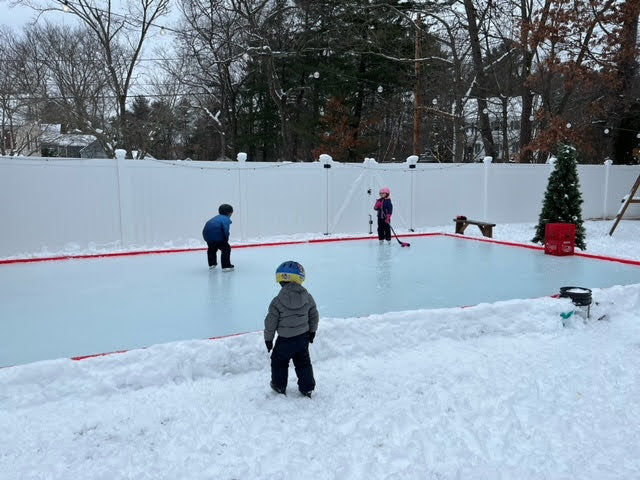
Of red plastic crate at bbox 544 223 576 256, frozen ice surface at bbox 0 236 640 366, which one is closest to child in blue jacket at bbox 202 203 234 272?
frozen ice surface at bbox 0 236 640 366

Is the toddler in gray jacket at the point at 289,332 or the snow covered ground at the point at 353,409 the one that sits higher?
the toddler in gray jacket at the point at 289,332

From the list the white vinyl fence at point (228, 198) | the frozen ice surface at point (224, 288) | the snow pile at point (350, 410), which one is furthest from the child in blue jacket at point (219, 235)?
the white vinyl fence at point (228, 198)

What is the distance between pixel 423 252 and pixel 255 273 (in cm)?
343

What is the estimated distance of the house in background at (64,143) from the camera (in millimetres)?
23180

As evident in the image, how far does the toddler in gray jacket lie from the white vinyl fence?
7337 millimetres

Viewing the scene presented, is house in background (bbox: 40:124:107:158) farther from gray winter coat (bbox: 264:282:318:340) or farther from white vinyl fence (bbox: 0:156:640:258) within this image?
gray winter coat (bbox: 264:282:318:340)

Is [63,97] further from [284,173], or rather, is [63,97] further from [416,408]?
[416,408]

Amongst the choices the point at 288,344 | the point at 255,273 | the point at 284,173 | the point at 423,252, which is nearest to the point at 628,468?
the point at 288,344

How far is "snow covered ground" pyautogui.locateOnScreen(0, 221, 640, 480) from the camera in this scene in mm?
2844

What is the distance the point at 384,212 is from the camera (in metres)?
10.1

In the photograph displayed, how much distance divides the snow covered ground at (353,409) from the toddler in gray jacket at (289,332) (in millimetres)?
163

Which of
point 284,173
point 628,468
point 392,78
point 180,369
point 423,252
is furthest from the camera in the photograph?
point 392,78

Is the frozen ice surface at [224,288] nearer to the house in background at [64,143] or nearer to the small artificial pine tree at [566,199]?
the small artificial pine tree at [566,199]

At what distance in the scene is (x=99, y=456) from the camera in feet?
9.54
